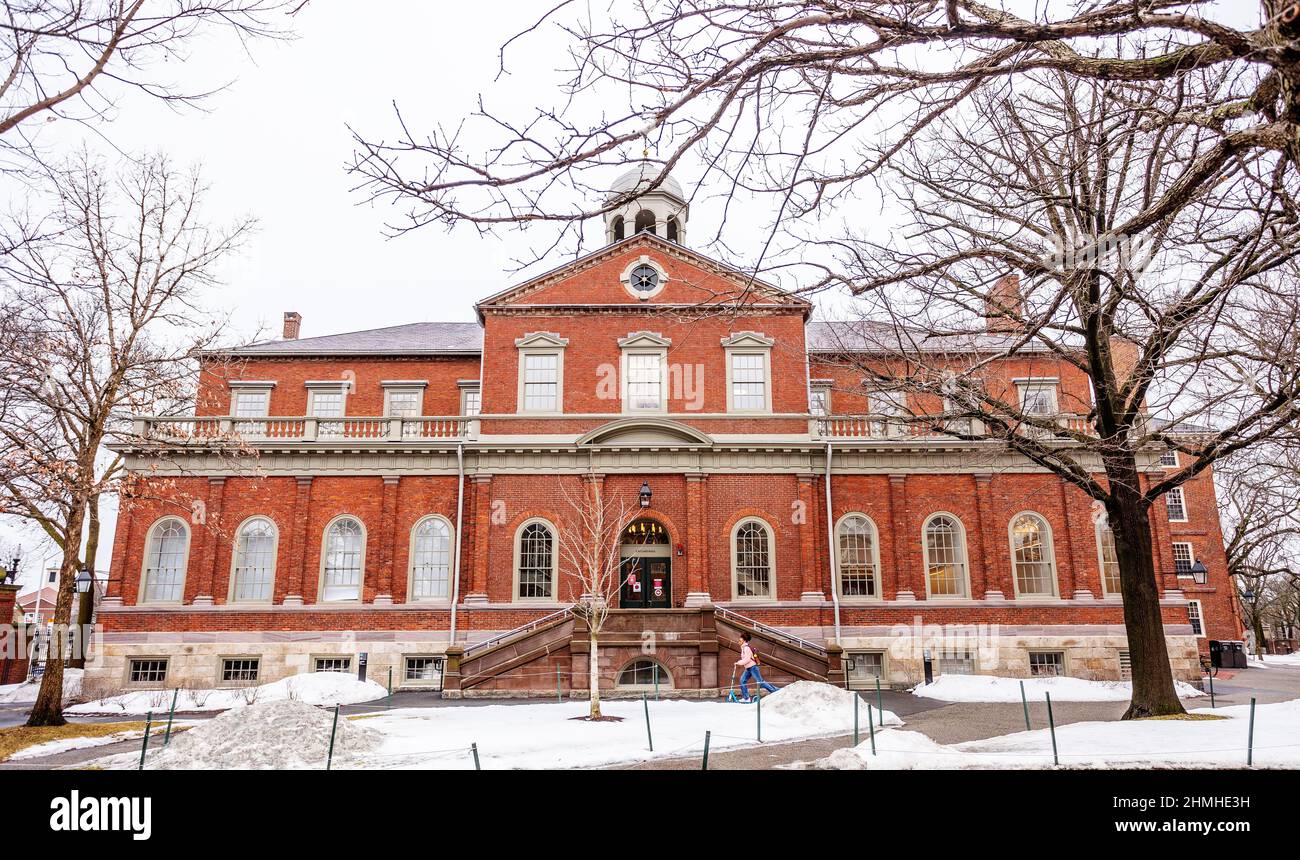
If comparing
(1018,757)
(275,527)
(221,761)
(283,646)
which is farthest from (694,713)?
(275,527)

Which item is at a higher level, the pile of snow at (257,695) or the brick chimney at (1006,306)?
the brick chimney at (1006,306)

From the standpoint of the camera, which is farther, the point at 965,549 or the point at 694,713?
the point at 965,549

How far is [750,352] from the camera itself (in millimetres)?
25094

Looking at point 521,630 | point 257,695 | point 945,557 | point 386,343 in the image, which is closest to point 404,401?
point 386,343

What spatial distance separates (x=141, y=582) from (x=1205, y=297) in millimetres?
27592

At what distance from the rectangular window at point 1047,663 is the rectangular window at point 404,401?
21851 millimetres

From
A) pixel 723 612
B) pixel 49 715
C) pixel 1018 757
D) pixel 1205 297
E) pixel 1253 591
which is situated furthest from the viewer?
pixel 1253 591

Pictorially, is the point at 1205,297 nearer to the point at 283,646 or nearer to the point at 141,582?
the point at 283,646

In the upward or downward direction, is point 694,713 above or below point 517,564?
below

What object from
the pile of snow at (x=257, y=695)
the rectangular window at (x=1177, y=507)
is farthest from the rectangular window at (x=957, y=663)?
the rectangular window at (x=1177, y=507)

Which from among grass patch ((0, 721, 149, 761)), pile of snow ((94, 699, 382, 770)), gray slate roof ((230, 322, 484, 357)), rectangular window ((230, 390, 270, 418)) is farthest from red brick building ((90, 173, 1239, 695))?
pile of snow ((94, 699, 382, 770))

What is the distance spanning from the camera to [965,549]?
24188 mm

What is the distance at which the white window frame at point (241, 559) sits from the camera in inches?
933

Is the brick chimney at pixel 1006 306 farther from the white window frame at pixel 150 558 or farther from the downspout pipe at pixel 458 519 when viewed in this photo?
the white window frame at pixel 150 558
